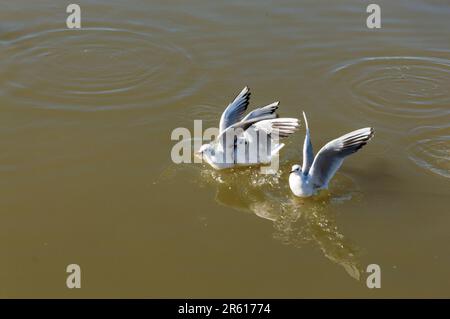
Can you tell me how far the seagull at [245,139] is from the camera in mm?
6891

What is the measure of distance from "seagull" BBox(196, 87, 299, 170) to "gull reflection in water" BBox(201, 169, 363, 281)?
19 cm

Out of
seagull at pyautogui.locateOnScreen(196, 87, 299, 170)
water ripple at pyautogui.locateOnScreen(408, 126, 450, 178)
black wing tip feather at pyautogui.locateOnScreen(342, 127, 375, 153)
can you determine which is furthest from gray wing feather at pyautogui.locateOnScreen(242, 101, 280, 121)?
water ripple at pyautogui.locateOnScreen(408, 126, 450, 178)

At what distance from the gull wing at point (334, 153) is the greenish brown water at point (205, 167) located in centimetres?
31

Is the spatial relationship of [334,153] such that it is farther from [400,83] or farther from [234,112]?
[400,83]

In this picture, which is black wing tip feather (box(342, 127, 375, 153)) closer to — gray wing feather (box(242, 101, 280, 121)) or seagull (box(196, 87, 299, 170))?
seagull (box(196, 87, 299, 170))

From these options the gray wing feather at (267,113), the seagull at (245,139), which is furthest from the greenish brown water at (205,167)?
the gray wing feather at (267,113)

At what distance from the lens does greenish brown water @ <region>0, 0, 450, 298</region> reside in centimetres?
589

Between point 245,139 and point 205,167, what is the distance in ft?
1.94

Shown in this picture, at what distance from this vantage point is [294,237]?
6.34 metres

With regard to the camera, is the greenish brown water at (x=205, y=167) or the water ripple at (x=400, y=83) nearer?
the greenish brown water at (x=205, y=167)

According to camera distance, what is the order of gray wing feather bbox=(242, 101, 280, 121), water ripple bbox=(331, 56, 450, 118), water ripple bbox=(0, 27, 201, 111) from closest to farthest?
gray wing feather bbox=(242, 101, 280, 121) < water ripple bbox=(0, 27, 201, 111) < water ripple bbox=(331, 56, 450, 118)

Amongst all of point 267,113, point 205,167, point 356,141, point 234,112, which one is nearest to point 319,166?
point 356,141

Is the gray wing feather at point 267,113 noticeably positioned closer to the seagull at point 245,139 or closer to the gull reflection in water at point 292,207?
the seagull at point 245,139
